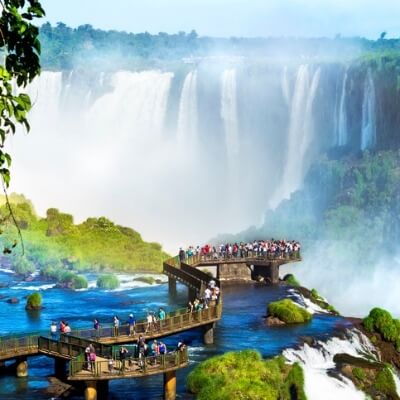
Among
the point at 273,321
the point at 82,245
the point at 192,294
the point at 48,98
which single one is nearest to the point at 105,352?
the point at 273,321

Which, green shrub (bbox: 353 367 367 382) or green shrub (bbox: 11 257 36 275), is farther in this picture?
green shrub (bbox: 11 257 36 275)

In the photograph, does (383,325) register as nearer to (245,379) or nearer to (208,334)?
(208,334)

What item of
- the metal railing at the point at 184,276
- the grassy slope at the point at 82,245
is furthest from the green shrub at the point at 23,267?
the metal railing at the point at 184,276

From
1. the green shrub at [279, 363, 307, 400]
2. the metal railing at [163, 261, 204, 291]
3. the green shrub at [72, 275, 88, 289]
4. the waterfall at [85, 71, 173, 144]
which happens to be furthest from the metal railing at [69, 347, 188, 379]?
the waterfall at [85, 71, 173, 144]

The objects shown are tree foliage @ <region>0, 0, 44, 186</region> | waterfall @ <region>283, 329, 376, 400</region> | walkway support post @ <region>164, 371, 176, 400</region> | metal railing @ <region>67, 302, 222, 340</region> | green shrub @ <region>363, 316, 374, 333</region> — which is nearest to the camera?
tree foliage @ <region>0, 0, 44, 186</region>

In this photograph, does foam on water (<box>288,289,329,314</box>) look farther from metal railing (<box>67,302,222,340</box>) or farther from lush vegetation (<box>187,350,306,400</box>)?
lush vegetation (<box>187,350,306,400</box>)

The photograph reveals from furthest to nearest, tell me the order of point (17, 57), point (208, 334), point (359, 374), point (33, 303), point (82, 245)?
1. point (82, 245)
2. point (33, 303)
3. point (208, 334)
4. point (359, 374)
5. point (17, 57)

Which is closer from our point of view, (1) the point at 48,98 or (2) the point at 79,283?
(2) the point at 79,283
